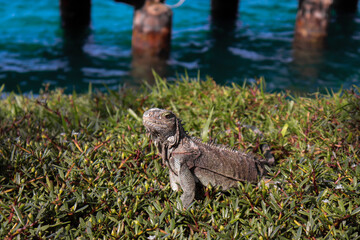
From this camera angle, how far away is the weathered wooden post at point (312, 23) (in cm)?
920

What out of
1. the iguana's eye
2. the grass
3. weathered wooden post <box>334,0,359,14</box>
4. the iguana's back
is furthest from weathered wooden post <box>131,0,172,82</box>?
weathered wooden post <box>334,0,359,14</box>

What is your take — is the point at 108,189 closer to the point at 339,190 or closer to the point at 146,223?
the point at 146,223

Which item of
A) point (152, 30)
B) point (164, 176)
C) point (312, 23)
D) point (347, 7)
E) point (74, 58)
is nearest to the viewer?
point (164, 176)

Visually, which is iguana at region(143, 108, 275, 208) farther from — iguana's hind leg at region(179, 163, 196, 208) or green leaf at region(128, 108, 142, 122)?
green leaf at region(128, 108, 142, 122)

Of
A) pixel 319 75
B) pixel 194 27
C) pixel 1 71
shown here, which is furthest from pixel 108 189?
pixel 194 27

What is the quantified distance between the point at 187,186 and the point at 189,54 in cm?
769

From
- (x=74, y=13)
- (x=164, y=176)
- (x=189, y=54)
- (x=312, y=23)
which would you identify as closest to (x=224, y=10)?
(x=189, y=54)

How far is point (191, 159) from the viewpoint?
2977 millimetres

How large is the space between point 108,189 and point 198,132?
1271 millimetres

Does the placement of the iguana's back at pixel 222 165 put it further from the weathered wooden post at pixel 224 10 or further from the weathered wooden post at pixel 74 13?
the weathered wooden post at pixel 224 10

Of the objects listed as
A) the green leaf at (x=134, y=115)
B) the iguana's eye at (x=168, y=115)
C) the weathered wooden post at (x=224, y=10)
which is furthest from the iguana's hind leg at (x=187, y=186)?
the weathered wooden post at (x=224, y=10)

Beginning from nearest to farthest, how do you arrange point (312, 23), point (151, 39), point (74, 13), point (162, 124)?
point (162, 124) → point (151, 39) → point (312, 23) → point (74, 13)

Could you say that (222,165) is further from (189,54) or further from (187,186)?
(189,54)

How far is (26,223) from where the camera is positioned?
263 cm
